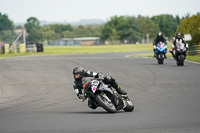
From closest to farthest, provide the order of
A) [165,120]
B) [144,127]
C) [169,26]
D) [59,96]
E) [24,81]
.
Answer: [144,127] < [165,120] < [59,96] < [24,81] < [169,26]

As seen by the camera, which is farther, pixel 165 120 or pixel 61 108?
pixel 61 108

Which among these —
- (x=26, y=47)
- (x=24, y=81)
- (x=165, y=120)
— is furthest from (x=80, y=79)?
(x=26, y=47)

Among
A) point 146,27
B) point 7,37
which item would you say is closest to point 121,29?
point 146,27

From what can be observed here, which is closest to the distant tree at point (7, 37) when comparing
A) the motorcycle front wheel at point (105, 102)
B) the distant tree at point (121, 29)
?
the motorcycle front wheel at point (105, 102)

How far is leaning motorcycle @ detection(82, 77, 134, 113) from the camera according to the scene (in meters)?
10.5

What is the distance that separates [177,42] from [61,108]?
53.6 feet

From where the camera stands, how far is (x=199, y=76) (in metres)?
21.5

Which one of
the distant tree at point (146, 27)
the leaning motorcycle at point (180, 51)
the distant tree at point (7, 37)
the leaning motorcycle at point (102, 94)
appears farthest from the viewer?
the distant tree at point (146, 27)

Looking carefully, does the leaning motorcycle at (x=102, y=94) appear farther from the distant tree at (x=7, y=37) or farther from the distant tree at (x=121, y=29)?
the distant tree at (x=121, y=29)

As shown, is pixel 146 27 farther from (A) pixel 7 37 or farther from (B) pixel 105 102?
(B) pixel 105 102

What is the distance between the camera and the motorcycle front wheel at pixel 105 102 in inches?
416

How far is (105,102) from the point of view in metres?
10.6

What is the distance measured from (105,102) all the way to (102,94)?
0.61 feet

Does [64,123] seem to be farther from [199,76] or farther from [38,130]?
[199,76]
